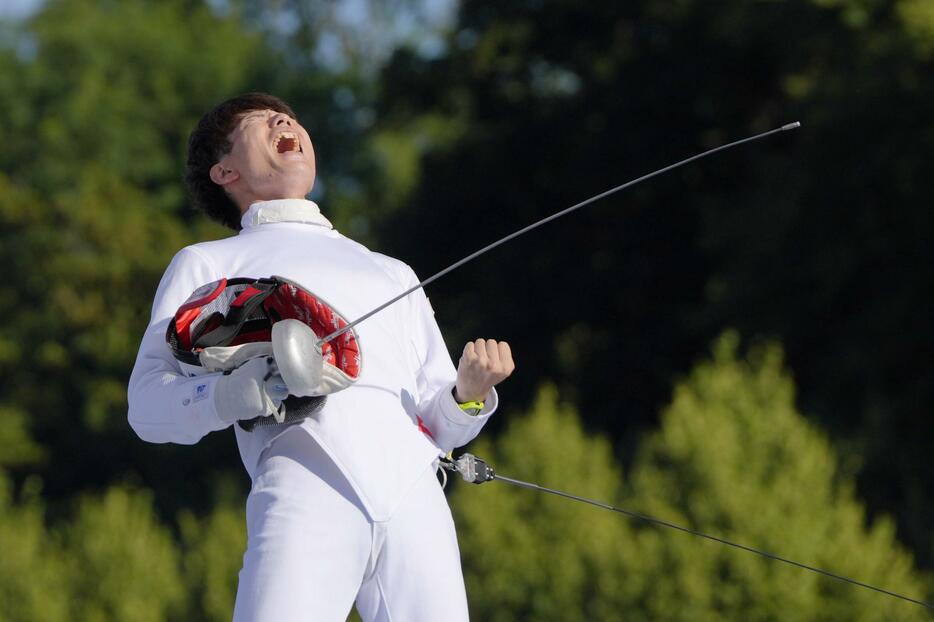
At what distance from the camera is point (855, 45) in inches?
643

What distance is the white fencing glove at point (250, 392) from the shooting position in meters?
2.50

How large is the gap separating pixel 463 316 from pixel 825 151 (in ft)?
19.1

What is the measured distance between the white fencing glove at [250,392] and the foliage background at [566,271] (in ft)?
22.6

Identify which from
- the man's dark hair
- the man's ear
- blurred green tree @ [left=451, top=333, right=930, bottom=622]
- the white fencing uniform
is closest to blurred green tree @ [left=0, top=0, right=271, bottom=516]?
blurred green tree @ [left=451, top=333, right=930, bottom=622]

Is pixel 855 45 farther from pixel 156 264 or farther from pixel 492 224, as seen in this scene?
pixel 156 264

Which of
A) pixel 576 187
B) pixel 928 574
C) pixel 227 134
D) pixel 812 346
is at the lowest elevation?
pixel 227 134

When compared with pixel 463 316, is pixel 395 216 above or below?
above

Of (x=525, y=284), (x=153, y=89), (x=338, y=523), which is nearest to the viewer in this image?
(x=338, y=523)

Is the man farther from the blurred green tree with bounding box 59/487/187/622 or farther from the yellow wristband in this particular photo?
the blurred green tree with bounding box 59/487/187/622

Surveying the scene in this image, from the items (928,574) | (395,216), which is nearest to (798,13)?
(395,216)

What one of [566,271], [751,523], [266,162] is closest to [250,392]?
[266,162]

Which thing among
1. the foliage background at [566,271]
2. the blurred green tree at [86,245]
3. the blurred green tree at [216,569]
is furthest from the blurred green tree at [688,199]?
the blurred green tree at [216,569]

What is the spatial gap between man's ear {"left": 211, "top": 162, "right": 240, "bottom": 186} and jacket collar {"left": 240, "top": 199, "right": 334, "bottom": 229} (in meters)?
0.09

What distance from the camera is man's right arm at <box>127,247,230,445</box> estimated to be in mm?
2584
